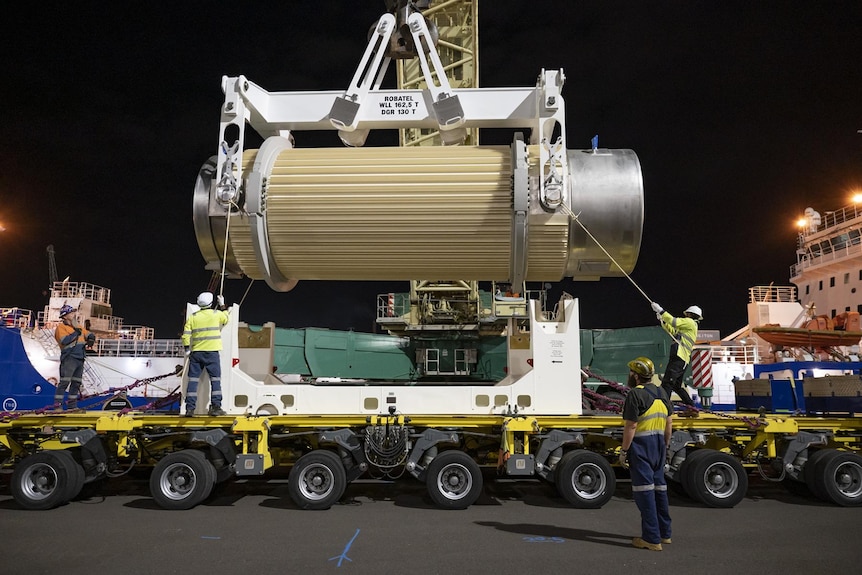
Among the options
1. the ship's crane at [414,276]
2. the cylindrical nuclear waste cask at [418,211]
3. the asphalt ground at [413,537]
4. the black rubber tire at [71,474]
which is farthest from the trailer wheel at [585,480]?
the black rubber tire at [71,474]

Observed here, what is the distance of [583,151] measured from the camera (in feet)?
20.6

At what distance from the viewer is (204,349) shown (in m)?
6.87

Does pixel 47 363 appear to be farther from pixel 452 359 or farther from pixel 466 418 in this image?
pixel 466 418

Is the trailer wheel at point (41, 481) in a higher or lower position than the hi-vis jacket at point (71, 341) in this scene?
lower

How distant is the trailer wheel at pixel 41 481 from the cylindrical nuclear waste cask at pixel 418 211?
10.5 ft

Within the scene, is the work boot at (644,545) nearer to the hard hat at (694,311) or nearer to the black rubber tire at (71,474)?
the hard hat at (694,311)

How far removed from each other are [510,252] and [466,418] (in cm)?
223

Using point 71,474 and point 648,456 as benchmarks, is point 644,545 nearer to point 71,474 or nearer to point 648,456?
point 648,456

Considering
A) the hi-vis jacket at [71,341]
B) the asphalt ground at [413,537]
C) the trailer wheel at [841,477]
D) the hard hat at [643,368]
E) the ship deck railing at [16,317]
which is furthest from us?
the ship deck railing at [16,317]

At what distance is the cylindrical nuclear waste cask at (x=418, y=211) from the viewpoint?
5.88m

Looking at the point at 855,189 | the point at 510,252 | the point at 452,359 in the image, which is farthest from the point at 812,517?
the point at 855,189

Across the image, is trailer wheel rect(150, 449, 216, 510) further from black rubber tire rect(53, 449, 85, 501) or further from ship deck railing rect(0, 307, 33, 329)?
ship deck railing rect(0, 307, 33, 329)

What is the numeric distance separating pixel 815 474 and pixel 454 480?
4.52 m

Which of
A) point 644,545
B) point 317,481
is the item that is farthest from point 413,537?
point 644,545
